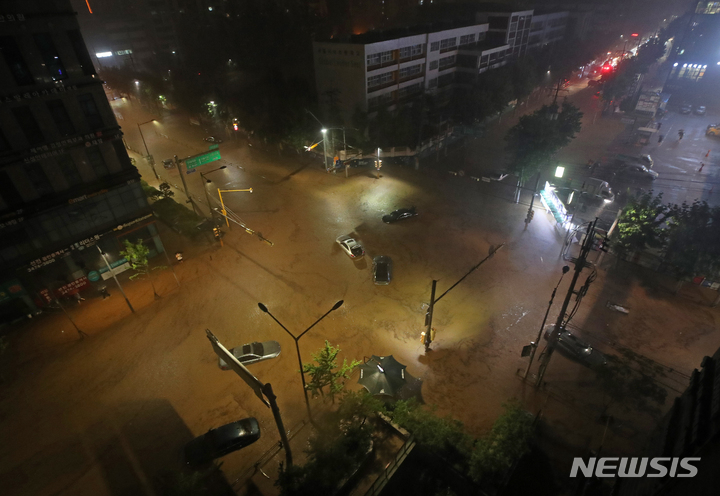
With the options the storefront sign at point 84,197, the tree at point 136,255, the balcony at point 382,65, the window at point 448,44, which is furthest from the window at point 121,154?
the window at point 448,44

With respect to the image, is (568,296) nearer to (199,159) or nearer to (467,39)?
(199,159)

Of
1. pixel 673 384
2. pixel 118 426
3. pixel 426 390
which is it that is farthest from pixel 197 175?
pixel 673 384

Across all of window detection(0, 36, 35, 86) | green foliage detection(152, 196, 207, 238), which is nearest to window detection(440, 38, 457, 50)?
green foliage detection(152, 196, 207, 238)

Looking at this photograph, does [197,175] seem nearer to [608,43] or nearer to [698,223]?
[698,223]

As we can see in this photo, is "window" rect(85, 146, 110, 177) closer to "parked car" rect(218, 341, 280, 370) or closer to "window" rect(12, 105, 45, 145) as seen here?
"window" rect(12, 105, 45, 145)

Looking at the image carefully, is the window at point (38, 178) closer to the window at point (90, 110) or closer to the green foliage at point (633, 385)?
the window at point (90, 110)

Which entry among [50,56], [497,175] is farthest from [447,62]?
[50,56]

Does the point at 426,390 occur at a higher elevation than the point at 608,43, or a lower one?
lower
